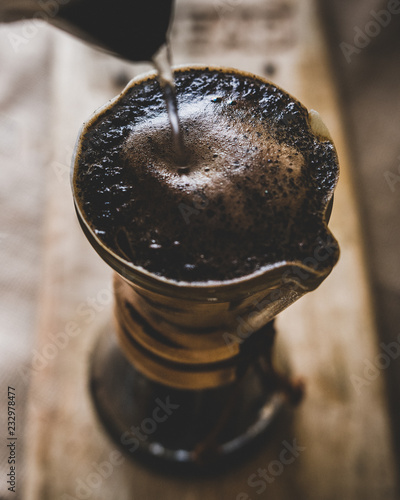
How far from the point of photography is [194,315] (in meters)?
0.49

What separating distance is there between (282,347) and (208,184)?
0.39 meters

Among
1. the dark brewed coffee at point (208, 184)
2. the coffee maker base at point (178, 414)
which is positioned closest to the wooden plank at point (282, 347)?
the coffee maker base at point (178, 414)

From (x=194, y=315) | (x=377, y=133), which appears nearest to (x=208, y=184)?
(x=194, y=315)

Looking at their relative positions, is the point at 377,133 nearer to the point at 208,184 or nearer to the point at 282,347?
the point at 282,347

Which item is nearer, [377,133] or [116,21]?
[116,21]

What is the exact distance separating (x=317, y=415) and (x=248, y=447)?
0.36 feet

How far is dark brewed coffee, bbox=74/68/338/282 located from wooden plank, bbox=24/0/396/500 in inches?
14.1

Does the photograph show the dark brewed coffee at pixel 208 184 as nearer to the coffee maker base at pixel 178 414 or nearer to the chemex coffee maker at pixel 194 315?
the chemex coffee maker at pixel 194 315

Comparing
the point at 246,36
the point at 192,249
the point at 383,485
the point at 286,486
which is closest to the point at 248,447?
the point at 286,486

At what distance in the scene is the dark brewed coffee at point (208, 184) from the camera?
1.42 ft

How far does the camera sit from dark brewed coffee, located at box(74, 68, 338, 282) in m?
0.43

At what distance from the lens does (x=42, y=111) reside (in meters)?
0.93

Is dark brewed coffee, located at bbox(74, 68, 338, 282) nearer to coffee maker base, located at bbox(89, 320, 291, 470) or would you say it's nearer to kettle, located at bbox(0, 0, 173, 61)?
kettle, located at bbox(0, 0, 173, 61)

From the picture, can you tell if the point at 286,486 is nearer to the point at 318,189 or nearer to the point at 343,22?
the point at 318,189
